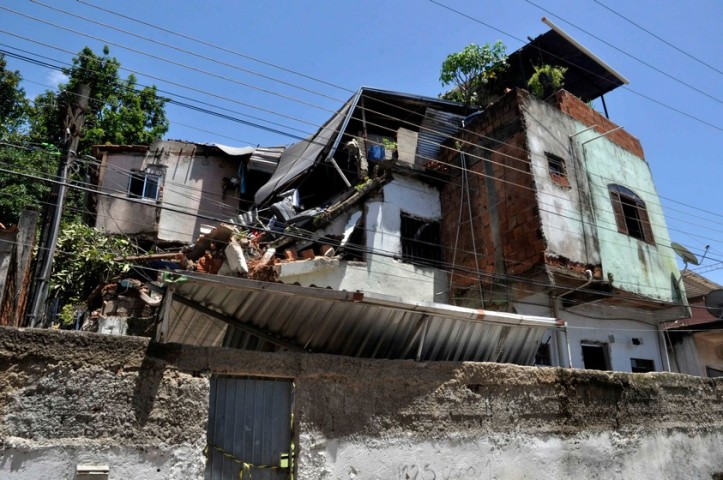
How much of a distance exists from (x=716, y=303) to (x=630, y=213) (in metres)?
3.04

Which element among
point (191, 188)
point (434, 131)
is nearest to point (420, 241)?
point (434, 131)

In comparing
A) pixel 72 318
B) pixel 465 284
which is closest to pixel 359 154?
pixel 465 284

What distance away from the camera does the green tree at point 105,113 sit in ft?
64.0

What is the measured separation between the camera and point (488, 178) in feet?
41.4

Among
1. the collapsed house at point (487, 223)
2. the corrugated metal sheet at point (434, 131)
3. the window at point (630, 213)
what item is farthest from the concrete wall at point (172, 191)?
the window at point (630, 213)

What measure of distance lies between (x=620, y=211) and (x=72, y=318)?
14328 millimetres

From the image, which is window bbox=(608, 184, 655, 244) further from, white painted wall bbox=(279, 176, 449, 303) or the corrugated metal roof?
the corrugated metal roof

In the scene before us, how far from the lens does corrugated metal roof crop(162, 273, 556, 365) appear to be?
14.2 ft

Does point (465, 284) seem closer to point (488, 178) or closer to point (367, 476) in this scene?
point (488, 178)

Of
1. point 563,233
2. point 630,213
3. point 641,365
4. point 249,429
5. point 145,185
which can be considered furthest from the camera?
point 145,185

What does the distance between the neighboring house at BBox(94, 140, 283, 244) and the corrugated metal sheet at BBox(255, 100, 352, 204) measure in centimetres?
135

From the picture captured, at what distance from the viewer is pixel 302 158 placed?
51.8 ft

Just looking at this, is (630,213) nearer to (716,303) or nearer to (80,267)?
(716,303)

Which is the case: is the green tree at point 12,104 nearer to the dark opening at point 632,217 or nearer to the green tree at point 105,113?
the green tree at point 105,113
